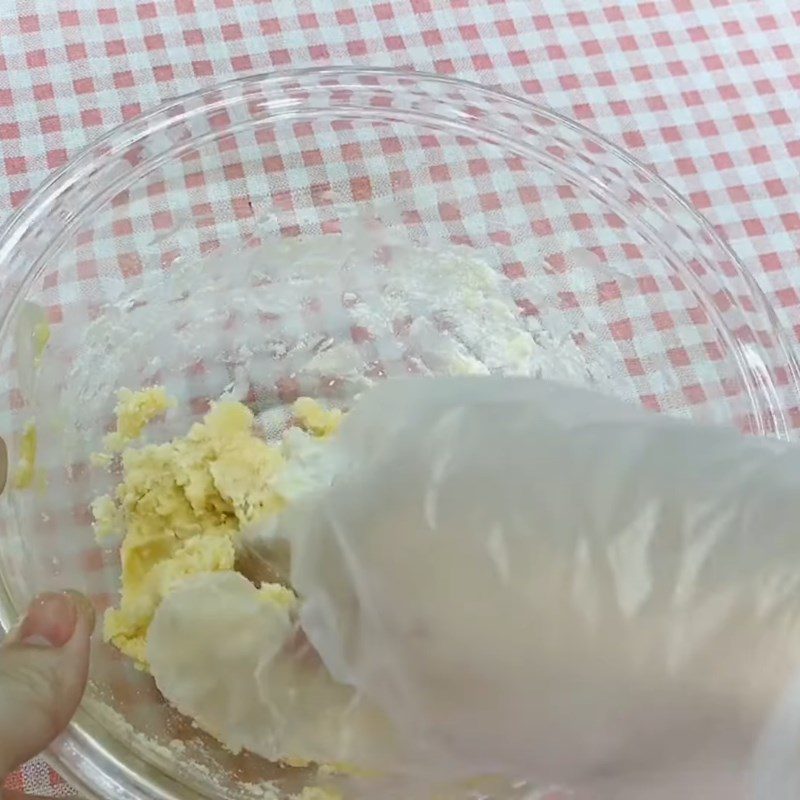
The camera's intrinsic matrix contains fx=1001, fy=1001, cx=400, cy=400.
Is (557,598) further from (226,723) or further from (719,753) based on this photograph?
(226,723)

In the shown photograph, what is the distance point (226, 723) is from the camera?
2.21 ft

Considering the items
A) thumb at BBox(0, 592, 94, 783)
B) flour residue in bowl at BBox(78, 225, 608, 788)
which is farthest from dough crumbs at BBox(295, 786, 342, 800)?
thumb at BBox(0, 592, 94, 783)

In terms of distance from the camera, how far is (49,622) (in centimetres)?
61

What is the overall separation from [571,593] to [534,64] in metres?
0.72

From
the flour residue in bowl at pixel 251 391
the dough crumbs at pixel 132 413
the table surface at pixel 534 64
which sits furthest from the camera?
the table surface at pixel 534 64

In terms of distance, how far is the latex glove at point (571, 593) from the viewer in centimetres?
51

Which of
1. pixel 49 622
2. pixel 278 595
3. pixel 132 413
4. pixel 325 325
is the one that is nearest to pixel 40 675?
pixel 49 622

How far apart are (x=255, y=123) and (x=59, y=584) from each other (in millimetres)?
Answer: 411

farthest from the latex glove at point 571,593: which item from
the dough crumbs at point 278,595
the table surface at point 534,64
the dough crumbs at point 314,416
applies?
the table surface at point 534,64

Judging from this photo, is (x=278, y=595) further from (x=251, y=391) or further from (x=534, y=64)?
(x=534, y=64)

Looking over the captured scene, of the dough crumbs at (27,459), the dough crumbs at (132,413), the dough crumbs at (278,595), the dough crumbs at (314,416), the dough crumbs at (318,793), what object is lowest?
the dough crumbs at (318,793)

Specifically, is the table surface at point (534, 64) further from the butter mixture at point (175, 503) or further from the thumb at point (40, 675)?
the thumb at point (40, 675)

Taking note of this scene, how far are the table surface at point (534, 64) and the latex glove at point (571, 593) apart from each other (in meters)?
0.49

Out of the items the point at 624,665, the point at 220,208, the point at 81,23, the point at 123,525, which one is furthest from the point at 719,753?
the point at 81,23
